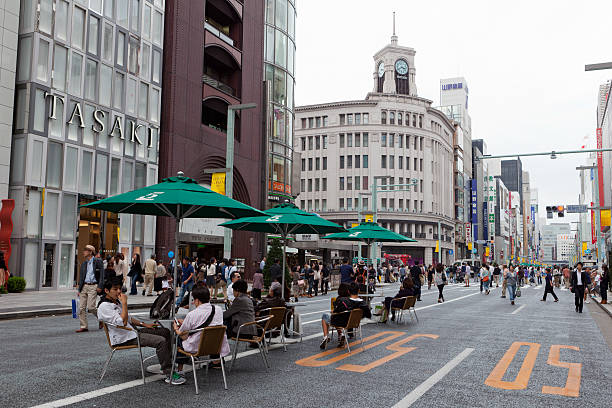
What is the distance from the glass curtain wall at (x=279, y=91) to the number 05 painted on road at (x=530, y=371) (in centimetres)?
3617

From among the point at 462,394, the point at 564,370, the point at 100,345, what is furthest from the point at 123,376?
the point at 564,370

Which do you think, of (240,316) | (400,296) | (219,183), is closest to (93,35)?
(219,183)

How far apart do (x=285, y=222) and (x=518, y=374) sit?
590 cm

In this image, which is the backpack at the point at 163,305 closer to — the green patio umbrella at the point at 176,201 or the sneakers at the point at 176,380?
the green patio umbrella at the point at 176,201

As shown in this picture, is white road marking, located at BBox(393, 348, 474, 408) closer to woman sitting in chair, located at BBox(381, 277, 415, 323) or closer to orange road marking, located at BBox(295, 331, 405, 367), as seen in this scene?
orange road marking, located at BBox(295, 331, 405, 367)

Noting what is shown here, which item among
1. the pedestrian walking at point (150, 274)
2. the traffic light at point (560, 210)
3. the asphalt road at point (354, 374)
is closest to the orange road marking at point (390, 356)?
the asphalt road at point (354, 374)

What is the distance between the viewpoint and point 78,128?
27172mm

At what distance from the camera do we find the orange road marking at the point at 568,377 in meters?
7.33

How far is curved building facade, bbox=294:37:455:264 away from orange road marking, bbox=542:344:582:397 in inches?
3031

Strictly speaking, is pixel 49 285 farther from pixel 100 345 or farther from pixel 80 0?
pixel 100 345

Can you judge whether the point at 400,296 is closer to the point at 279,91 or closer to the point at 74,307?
the point at 74,307

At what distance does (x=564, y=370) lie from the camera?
29.0ft

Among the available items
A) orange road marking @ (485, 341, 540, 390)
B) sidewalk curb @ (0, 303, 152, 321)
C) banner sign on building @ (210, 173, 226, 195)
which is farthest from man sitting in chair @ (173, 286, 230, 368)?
banner sign on building @ (210, 173, 226, 195)

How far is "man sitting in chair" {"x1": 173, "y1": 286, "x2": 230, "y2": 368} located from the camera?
7.24m
